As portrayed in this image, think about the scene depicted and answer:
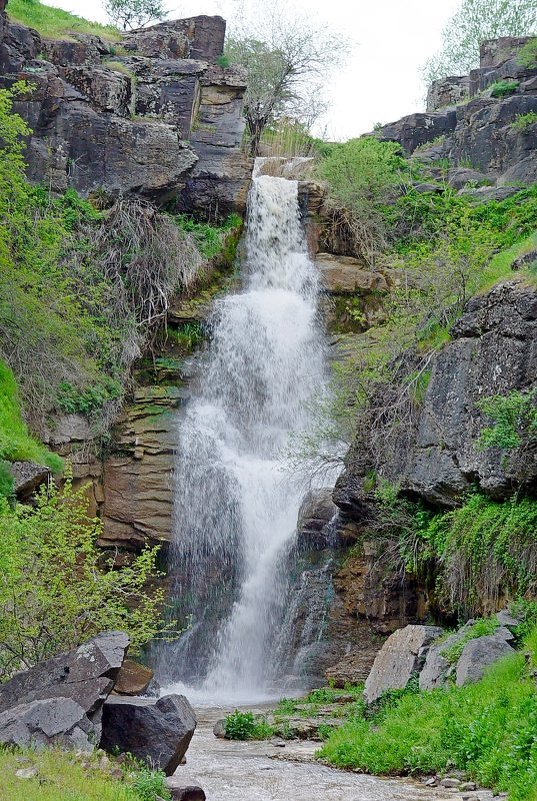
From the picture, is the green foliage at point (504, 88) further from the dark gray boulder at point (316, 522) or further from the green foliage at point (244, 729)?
the green foliage at point (244, 729)

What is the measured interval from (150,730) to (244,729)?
11.8ft

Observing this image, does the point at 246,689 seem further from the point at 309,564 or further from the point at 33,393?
the point at 33,393

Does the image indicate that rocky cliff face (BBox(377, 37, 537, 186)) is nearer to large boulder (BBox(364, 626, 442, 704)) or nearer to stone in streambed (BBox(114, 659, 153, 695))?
large boulder (BBox(364, 626, 442, 704))

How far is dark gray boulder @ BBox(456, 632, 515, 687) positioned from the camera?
34.6 ft

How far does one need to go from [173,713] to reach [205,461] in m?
12.4

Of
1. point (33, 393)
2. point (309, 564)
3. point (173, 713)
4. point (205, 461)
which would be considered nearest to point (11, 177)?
point (33, 393)

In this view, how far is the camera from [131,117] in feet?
88.4

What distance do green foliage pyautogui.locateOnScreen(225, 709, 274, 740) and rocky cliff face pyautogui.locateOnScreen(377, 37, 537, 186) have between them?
23.2 m

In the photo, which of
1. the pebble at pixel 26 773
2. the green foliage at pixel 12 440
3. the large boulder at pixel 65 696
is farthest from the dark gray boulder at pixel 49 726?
the green foliage at pixel 12 440

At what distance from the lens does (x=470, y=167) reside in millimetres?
32938

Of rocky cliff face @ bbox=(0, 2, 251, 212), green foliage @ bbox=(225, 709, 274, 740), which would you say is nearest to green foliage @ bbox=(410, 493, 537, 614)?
green foliage @ bbox=(225, 709, 274, 740)

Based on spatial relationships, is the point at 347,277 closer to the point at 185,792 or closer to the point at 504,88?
the point at 504,88

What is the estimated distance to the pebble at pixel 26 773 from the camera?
6991mm

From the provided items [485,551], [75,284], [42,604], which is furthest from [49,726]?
[75,284]
